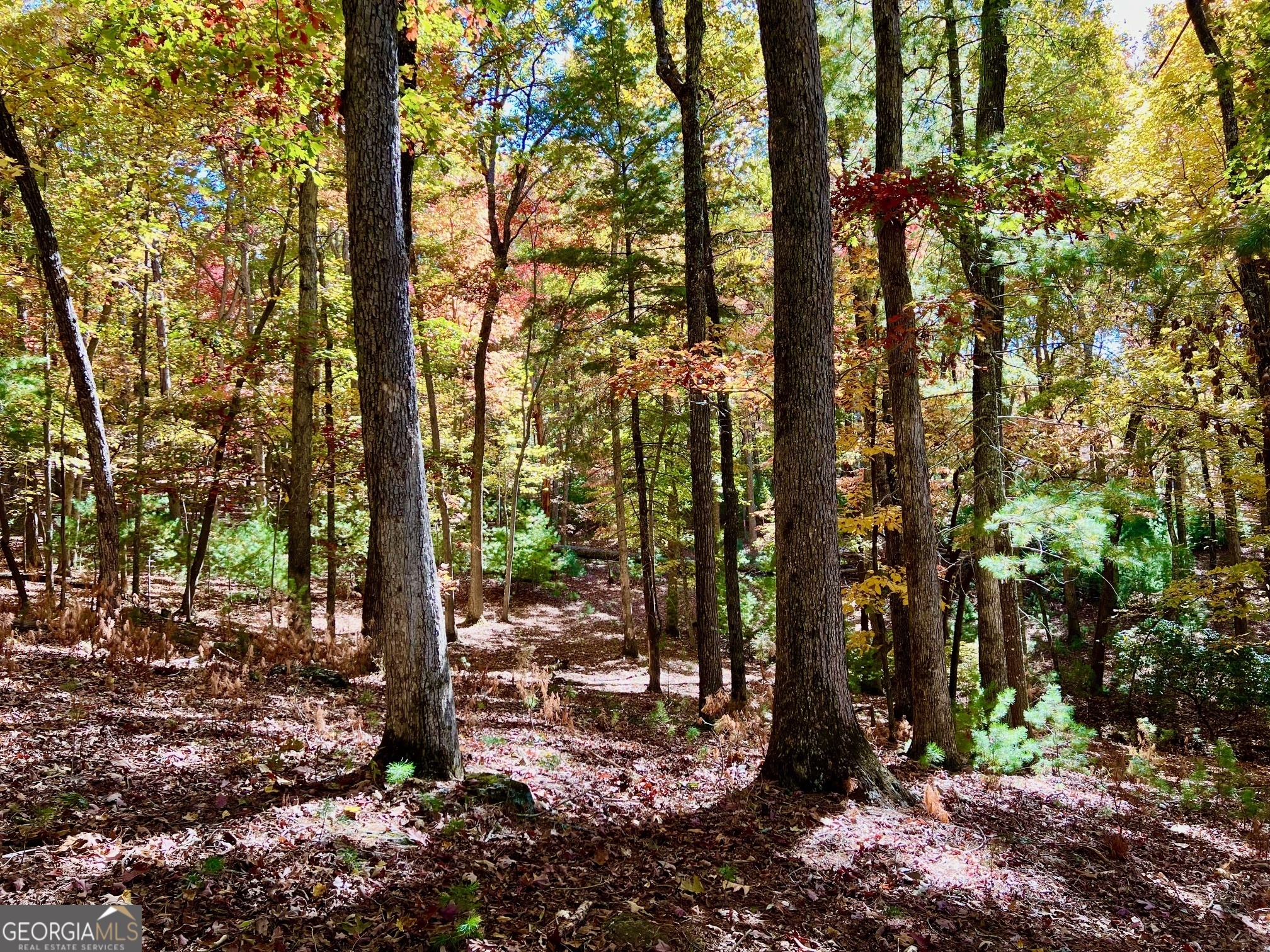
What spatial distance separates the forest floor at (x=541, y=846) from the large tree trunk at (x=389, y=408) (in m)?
0.46

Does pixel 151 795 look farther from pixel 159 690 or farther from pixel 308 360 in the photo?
pixel 308 360

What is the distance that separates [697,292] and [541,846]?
662cm

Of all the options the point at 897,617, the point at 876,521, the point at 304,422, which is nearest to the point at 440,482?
the point at 304,422

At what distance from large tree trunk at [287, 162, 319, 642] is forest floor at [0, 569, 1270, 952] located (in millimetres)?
3228

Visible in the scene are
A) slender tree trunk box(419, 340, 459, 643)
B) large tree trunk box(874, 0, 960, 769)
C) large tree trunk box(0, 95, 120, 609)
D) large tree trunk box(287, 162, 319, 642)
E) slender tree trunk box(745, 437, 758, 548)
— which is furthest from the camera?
slender tree trunk box(745, 437, 758, 548)

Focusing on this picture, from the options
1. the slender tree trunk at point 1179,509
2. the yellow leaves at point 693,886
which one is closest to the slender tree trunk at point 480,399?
the yellow leaves at point 693,886

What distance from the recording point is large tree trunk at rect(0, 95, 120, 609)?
7.48 m

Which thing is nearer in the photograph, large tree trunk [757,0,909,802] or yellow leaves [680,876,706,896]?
yellow leaves [680,876,706,896]

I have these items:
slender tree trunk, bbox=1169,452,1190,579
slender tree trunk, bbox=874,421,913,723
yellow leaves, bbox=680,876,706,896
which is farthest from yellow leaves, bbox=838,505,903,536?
slender tree trunk, bbox=1169,452,1190,579

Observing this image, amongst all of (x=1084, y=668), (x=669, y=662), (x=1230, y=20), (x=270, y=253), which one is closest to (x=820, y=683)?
(x=1230, y=20)

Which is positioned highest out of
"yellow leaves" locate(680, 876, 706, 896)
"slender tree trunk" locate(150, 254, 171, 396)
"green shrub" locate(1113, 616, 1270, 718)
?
"slender tree trunk" locate(150, 254, 171, 396)

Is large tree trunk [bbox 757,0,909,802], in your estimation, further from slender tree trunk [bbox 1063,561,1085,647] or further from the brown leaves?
slender tree trunk [bbox 1063,561,1085,647]

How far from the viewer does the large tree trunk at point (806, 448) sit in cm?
473

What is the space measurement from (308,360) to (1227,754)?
1273 centimetres
